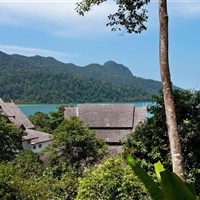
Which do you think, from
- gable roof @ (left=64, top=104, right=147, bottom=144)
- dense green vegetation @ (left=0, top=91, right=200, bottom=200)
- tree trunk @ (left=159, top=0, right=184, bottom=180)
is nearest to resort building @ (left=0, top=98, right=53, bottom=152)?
gable roof @ (left=64, top=104, right=147, bottom=144)

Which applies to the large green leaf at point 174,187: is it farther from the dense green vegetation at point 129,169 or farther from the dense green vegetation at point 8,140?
the dense green vegetation at point 8,140

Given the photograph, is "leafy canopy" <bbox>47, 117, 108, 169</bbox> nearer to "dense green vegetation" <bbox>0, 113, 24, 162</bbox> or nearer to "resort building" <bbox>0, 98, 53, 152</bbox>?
"dense green vegetation" <bbox>0, 113, 24, 162</bbox>

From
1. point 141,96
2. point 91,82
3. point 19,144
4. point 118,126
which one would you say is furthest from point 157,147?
point 91,82

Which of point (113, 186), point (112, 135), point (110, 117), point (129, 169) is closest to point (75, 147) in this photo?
point (112, 135)

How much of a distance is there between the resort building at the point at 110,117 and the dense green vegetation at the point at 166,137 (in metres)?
15.0

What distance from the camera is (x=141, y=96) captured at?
383 ft

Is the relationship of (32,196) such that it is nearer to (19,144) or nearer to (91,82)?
(19,144)

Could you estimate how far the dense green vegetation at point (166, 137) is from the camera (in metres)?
9.03

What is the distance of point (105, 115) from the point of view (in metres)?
26.4

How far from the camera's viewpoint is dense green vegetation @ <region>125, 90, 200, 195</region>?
903 centimetres

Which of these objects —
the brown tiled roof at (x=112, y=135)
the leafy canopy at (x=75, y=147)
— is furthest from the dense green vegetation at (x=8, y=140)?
the brown tiled roof at (x=112, y=135)

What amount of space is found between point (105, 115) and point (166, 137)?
1697 centimetres

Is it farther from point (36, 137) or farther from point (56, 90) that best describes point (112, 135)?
point (56, 90)

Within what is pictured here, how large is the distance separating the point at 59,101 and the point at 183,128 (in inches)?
3815
